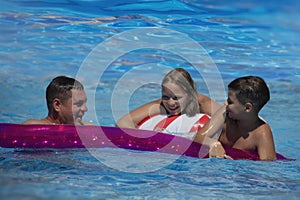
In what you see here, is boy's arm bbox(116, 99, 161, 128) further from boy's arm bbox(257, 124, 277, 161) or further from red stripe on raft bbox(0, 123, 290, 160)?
boy's arm bbox(257, 124, 277, 161)

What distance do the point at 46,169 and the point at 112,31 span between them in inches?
161

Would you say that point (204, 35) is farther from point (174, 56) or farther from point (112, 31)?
point (112, 31)

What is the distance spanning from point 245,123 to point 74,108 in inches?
63.6

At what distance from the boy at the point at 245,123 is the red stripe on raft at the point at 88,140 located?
15 centimetres

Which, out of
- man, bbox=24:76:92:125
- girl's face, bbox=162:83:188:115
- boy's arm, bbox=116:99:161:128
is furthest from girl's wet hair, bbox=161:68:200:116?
man, bbox=24:76:92:125

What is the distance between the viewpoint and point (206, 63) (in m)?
7.89

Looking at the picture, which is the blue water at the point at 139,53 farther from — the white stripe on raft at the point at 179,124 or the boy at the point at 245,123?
the white stripe on raft at the point at 179,124

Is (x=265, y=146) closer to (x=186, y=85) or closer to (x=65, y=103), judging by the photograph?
(x=186, y=85)

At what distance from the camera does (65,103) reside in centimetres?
461

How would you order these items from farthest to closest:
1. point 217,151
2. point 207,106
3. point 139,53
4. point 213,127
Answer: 1. point 139,53
2. point 207,106
3. point 213,127
4. point 217,151

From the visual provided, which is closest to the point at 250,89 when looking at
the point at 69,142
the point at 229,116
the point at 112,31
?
the point at 229,116

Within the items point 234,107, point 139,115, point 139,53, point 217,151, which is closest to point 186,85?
point 139,115

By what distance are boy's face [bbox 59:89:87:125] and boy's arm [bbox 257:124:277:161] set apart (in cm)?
164

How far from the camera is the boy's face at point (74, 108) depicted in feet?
15.1
